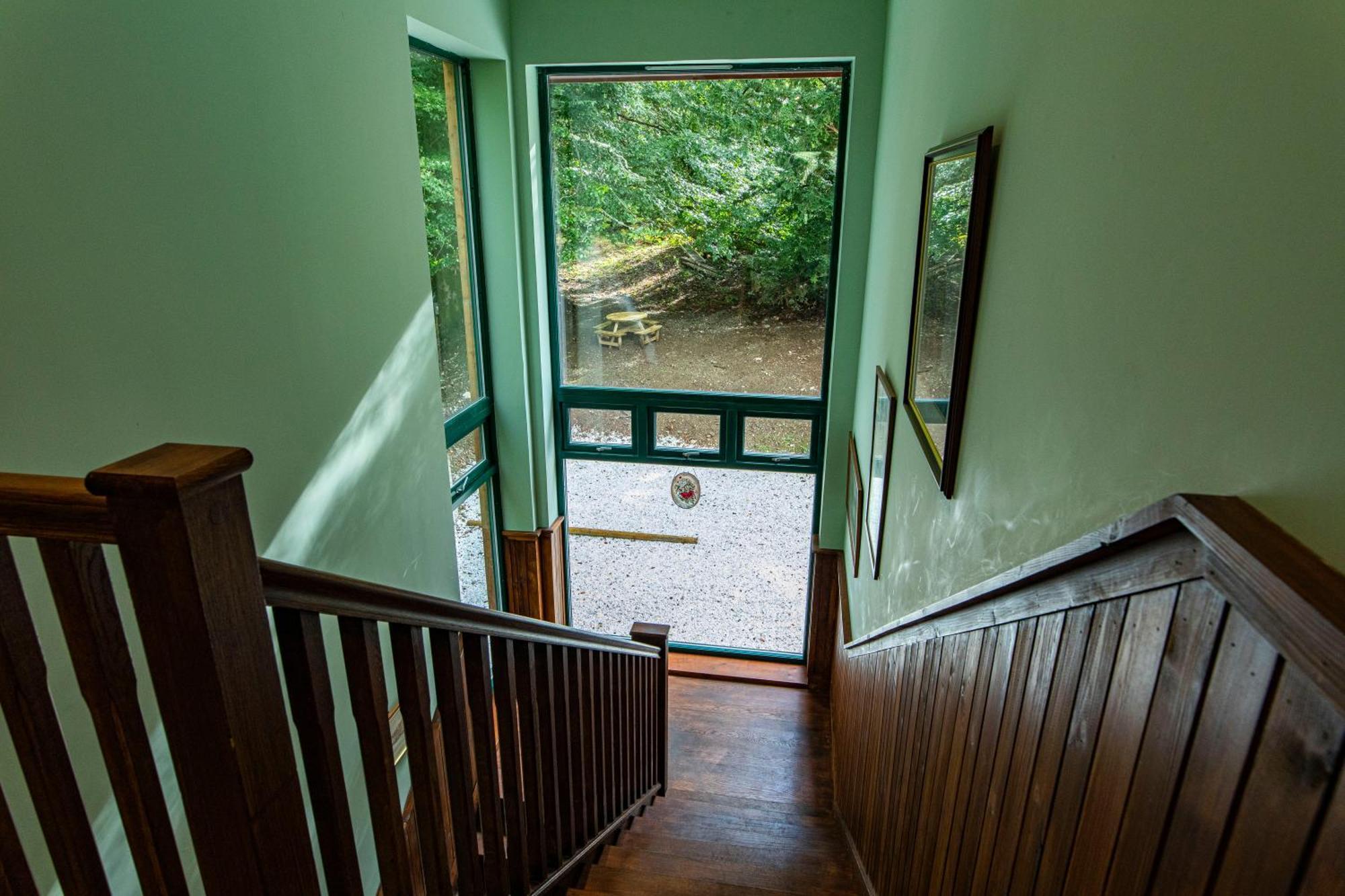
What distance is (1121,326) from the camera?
3.55ft

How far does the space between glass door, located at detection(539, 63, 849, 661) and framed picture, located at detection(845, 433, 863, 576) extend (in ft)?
1.32

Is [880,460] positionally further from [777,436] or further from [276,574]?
[276,574]

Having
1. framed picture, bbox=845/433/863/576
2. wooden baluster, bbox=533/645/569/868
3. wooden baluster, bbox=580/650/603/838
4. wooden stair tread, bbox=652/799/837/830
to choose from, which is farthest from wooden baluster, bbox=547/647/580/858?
framed picture, bbox=845/433/863/576

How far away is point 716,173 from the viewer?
4918 mm

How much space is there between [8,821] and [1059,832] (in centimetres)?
135

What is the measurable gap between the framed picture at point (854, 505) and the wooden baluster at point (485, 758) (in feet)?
8.89

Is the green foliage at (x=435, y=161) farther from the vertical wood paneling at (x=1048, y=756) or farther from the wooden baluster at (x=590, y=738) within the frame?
the vertical wood paneling at (x=1048, y=756)

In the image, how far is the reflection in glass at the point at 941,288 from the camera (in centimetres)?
207

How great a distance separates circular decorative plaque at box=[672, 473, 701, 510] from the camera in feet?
18.6

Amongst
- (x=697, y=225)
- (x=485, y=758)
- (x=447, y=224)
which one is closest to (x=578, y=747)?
(x=485, y=758)

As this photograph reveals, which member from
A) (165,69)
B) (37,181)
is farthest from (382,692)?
(165,69)

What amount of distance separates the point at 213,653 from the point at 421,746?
554 millimetres

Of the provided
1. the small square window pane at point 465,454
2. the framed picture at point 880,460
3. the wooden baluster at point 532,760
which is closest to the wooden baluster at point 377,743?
the wooden baluster at point 532,760

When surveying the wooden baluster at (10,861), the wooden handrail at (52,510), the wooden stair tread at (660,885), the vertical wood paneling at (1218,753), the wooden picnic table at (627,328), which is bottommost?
the wooden stair tread at (660,885)
